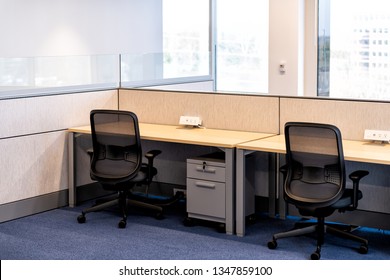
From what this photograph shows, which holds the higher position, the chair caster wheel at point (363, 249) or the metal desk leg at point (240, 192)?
the metal desk leg at point (240, 192)

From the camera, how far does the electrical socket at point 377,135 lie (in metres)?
4.27

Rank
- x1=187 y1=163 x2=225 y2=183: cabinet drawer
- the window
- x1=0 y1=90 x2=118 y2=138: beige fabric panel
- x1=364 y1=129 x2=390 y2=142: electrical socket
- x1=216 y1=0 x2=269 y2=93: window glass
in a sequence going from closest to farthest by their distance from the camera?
x1=364 y1=129 x2=390 y2=142: electrical socket < x1=187 y1=163 x2=225 y2=183: cabinet drawer < x1=0 y1=90 x2=118 y2=138: beige fabric panel < the window < x1=216 y1=0 x2=269 y2=93: window glass

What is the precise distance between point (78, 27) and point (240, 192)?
3567mm

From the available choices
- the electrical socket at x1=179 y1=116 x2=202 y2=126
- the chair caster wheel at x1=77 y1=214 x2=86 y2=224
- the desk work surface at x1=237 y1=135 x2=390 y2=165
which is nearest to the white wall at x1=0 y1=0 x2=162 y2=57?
the electrical socket at x1=179 y1=116 x2=202 y2=126

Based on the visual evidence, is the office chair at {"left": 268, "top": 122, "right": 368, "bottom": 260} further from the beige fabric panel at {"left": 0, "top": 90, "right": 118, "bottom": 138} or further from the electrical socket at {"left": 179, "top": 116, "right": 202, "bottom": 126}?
the beige fabric panel at {"left": 0, "top": 90, "right": 118, "bottom": 138}

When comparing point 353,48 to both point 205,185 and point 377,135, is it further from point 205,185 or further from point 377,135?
point 205,185

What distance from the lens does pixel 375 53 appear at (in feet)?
23.3

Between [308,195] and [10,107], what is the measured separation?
7.07 feet

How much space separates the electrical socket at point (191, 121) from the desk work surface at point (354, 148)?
2.24 ft

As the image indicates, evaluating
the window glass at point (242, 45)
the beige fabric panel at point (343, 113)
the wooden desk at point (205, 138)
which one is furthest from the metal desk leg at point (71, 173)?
the window glass at point (242, 45)

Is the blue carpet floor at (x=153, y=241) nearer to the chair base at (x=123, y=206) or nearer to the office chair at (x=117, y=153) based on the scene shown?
the chair base at (x=123, y=206)

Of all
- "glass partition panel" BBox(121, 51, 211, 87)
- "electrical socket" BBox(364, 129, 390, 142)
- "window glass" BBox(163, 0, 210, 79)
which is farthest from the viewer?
"window glass" BBox(163, 0, 210, 79)

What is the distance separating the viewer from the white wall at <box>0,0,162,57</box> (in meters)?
6.55

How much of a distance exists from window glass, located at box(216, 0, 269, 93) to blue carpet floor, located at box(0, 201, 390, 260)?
11.2 ft
